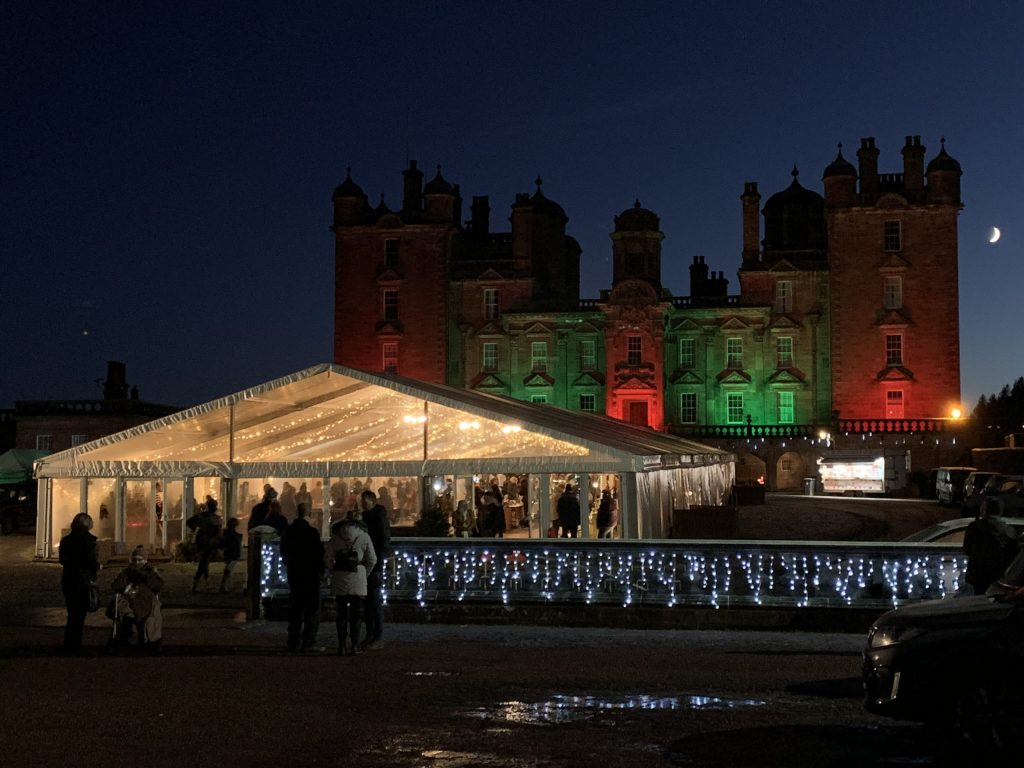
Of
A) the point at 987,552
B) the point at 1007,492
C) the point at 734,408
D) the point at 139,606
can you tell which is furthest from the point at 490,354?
the point at 987,552

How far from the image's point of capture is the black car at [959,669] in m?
7.38

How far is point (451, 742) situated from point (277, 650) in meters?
5.15

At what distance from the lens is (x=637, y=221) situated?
59875 millimetres

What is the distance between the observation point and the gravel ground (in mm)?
7898

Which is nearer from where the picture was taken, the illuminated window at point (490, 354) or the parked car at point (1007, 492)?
the parked car at point (1007, 492)

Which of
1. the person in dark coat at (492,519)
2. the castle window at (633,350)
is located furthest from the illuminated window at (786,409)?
the person in dark coat at (492,519)

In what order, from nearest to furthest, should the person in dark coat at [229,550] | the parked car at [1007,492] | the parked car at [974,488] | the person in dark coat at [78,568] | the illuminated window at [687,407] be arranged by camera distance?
1. the person in dark coat at [78,568]
2. the person in dark coat at [229,550]
3. the parked car at [1007,492]
4. the parked car at [974,488]
5. the illuminated window at [687,407]

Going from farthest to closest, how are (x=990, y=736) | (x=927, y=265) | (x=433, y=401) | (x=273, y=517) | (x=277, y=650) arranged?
(x=927, y=265), (x=433, y=401), (x=273, y=517), (x=277, y=650), (x=990, y=736)

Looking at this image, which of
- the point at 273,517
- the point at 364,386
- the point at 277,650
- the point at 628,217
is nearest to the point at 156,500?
the point at 364,386

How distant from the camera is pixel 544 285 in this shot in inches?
2586

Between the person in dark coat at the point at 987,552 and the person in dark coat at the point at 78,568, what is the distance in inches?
356

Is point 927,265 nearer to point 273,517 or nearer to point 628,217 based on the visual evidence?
point 628,217

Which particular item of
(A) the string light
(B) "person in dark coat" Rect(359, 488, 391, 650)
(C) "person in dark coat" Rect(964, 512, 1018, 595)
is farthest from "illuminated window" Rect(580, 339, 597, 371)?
(C) "person in dark coat" Rect(964, 512, 1018, 595)

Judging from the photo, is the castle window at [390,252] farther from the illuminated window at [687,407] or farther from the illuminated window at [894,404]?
the illuminated window at [894,404]
